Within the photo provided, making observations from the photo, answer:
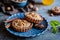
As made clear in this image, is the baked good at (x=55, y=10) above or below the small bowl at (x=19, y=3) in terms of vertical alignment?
below

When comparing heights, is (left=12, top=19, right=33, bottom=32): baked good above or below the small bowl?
below

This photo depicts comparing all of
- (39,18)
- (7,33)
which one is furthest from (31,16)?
(7,33)

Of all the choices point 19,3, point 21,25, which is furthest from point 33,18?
point 19,3

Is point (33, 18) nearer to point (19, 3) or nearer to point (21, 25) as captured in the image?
point (21, 25)

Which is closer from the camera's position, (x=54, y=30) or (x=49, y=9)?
(x=54, y=30)

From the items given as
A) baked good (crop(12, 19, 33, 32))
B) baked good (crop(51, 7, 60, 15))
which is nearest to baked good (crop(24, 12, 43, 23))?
baked good (crop(12, 19, 33, 32))

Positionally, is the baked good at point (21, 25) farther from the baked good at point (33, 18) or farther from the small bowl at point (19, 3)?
the small bowl at point (19, 3)

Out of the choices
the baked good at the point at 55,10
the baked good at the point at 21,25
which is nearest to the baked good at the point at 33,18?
the baked good at the point at 21,25

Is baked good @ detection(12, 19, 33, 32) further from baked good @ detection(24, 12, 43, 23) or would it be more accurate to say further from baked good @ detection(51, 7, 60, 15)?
baked good @ detection(51, 7, 60, 15)

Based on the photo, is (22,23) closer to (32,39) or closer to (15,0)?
(32,39)
